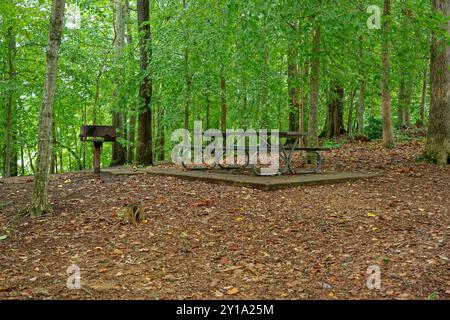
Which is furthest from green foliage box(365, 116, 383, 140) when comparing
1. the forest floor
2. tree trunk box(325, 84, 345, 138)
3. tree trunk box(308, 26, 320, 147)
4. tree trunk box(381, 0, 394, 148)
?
the forest floor

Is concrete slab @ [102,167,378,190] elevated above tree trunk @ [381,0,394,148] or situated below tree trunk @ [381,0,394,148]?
below

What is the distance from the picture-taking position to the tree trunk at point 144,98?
1030 centimetres

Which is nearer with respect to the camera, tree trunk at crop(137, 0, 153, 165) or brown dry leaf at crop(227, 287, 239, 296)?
brown dry leaf at crop(227, 287, 239, 296)

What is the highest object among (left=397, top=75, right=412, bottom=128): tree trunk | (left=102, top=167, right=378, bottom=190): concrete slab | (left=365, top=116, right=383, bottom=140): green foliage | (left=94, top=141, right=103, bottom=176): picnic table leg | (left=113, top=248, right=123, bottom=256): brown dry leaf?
(left=397, top=75, right=412, bottom=128): tree trunk

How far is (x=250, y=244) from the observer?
4.44 metres

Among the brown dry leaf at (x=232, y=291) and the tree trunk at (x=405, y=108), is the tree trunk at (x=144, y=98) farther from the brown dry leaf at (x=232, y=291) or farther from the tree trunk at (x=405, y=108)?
the tree trunk at (x=405, y=108)

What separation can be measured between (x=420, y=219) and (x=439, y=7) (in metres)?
5.68

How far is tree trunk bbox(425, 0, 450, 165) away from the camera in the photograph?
8.72m

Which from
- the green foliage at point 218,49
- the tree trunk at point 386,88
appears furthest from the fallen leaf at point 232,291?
the tree trunk at point 386,88

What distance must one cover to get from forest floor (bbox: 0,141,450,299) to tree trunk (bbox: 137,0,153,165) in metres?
3.19

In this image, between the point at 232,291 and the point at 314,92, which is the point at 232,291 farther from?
the point at 314,92

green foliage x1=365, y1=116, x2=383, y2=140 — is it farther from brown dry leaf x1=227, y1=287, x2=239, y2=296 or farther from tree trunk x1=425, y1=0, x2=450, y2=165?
brown dry leaf x1=227, y1=287, x2=239, y2=296
